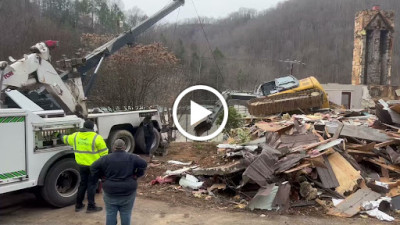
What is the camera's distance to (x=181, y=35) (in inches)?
1383

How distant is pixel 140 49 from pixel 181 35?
602 inches

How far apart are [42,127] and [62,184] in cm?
133

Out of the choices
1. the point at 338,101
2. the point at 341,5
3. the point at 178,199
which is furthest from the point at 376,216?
the point at 341,5

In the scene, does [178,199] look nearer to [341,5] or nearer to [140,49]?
[140,49]

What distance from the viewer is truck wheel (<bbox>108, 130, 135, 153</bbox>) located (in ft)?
35.2

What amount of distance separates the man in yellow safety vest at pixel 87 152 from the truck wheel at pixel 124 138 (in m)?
3.45

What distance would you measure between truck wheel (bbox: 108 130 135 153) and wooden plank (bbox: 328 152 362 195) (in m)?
5.66

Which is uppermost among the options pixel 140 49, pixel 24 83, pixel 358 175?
pixel 140 49

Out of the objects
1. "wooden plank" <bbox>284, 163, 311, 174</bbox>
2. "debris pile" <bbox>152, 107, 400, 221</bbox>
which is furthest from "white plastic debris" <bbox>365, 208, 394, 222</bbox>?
"wooden plank" <bbox>284, 163, 311, 174</bbox>

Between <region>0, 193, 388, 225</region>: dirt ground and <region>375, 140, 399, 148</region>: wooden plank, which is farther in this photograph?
<region>375, 140, 399, 148</region>: wooden plank

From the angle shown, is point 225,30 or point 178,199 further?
point 225,30

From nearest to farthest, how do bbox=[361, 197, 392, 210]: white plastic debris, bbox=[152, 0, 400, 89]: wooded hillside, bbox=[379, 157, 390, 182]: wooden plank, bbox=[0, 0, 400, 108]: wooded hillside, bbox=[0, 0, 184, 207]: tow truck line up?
bbox=[0, 0, 184, 207]: tow truck < bbox=[361, 197, 392, 210]: white plastic debris < bbox=[379, 157, 390, 182]: wooden plank < bbox=[0, 0, 400, 108]: wooded hillside < bbox=[152, 0, 400, 89]: wooded hillside

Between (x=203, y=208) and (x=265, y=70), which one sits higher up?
(x=265, y=70)

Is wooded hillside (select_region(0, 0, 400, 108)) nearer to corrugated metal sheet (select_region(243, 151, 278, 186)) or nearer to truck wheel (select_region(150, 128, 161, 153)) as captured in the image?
truck wheel (select_region(150, 128, 161, 153))
